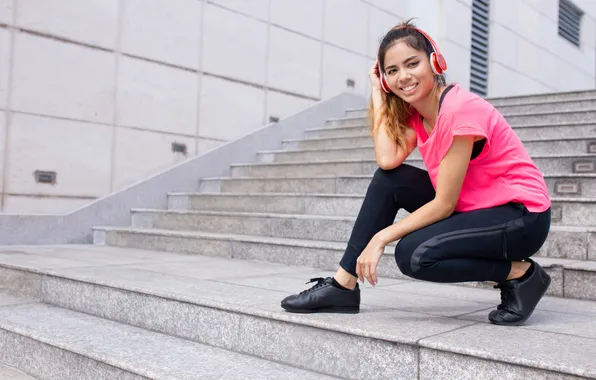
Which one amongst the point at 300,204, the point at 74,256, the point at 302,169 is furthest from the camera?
the point at 302,169

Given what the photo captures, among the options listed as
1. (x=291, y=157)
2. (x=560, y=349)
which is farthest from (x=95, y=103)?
(x=560, y=349)

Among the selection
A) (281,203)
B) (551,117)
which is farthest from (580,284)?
(551,117)

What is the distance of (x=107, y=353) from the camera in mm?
2037

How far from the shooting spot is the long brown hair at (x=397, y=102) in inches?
72.6

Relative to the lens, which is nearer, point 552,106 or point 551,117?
point 551,117

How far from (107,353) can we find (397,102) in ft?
4.43

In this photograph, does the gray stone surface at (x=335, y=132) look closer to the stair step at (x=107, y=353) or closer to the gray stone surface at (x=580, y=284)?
the gray stone surface at (x=580, y=284)

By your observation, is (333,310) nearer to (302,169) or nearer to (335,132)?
(302,169)

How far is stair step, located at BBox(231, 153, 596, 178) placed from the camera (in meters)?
3.62

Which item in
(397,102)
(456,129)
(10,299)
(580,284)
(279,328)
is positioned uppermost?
(397,102)

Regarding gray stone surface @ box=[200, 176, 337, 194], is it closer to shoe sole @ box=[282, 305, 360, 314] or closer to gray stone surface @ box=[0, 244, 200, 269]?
gray stone surface @ box=[0, 244, 200, 269]

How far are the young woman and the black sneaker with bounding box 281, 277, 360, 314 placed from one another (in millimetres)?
135

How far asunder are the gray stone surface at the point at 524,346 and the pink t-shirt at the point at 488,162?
393mm

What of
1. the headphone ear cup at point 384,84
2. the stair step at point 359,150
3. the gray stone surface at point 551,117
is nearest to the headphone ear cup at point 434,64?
the headphone ear cup at point 384,84
